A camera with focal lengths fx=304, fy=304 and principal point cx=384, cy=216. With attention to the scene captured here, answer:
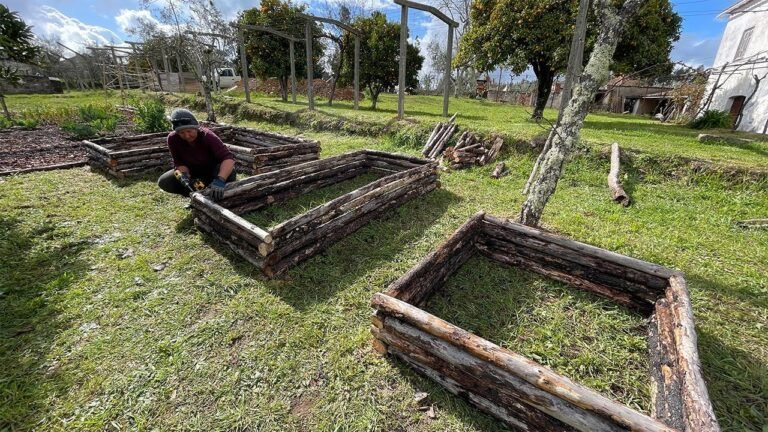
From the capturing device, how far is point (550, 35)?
10.1m

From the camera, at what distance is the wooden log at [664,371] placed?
1.85 meters

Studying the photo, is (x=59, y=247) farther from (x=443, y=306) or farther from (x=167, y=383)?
(x=443, y=306)

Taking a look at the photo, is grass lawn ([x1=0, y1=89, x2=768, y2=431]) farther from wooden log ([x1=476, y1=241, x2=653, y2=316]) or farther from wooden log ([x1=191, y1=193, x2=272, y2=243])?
wooden log ([x1=191, y1=193, x2=272, y2=243])

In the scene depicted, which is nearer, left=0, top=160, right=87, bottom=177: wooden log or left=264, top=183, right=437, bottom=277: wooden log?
left=264, top=183, right=437, bottom=277: wooden log

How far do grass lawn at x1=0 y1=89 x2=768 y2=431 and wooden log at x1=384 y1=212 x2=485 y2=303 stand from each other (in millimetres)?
256

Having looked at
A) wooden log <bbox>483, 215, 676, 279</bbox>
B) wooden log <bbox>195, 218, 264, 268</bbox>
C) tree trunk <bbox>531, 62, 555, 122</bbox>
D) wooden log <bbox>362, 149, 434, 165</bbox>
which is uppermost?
tree trunk <bbox>531, 62, 555, 122</bbox>

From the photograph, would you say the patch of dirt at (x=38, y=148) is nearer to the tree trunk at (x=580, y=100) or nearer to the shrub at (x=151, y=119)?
the shrub at (x=151, y=119)

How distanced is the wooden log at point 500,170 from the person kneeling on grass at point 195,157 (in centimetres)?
547

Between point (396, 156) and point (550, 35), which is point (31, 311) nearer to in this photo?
point (396, 156)

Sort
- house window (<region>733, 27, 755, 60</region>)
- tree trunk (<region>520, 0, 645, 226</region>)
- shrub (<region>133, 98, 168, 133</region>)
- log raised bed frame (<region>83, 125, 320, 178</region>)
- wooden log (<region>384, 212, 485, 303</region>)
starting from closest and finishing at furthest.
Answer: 1. wooden log (<region>384, 212, 485, 303</region>)
2. tree trunk (<region>520, 0, 645, 226</region>)
3. log raised bed frame (<region>83, 125, 320, 178</region>)
4. shrub (<region>133, 98, 168, 133</region>)
5. house window (<region>733, 27, 755, 60</region>)

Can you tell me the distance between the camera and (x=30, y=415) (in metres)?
2.06

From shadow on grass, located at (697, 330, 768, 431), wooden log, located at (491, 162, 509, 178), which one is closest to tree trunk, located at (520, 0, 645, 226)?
shadow on grass, located at (697, 330, 768, 431)

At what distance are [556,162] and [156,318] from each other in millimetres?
4652

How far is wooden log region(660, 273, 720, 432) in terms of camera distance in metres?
1.55
